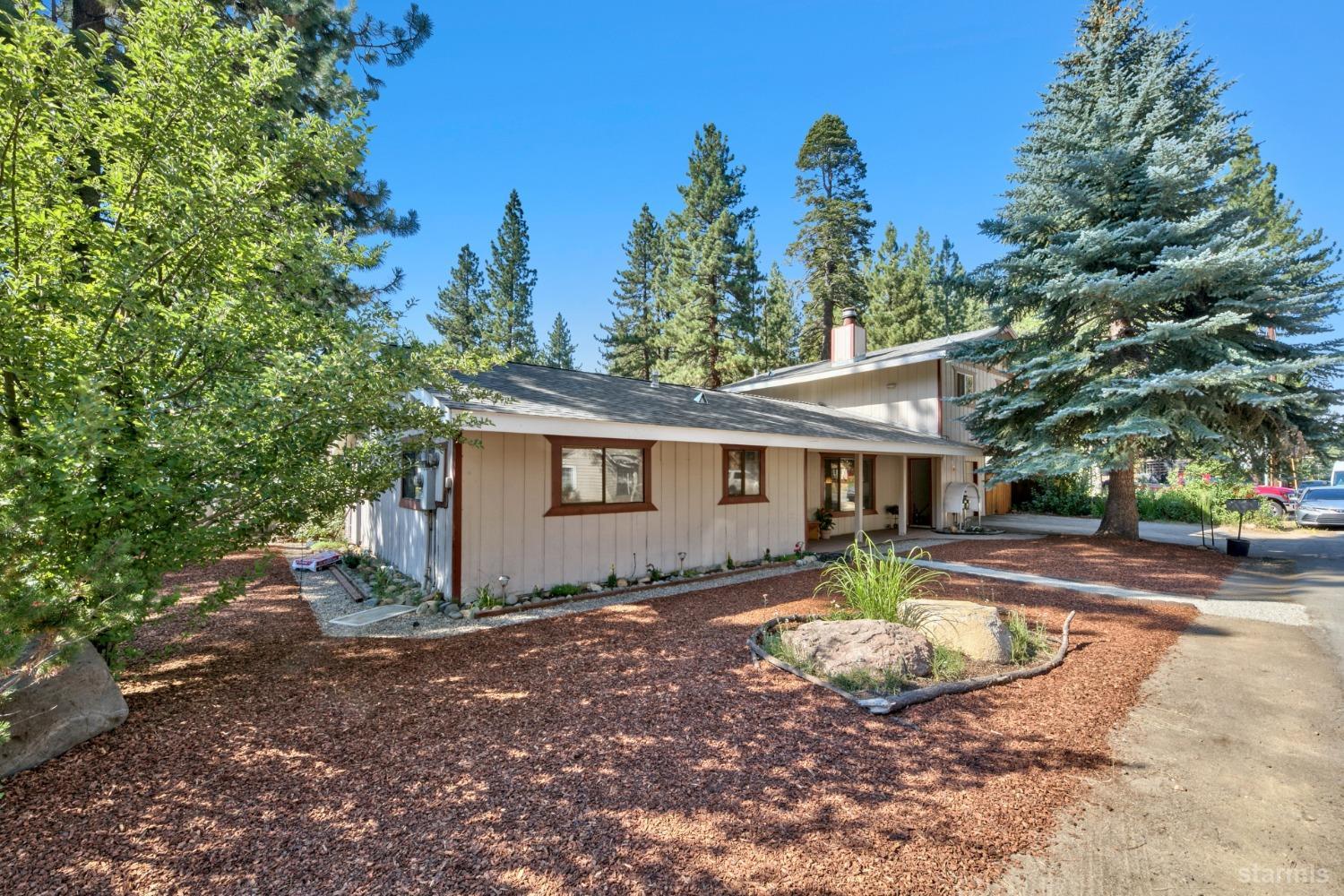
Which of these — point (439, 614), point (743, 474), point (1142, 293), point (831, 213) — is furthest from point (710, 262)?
point (439, 614)

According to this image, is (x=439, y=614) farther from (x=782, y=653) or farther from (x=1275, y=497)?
(x=1275, y=497)

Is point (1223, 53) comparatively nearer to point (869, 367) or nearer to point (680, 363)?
point (869, 367)

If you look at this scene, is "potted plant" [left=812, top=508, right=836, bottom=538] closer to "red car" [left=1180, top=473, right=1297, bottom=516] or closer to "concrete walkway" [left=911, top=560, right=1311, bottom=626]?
"concrete walkway" [left=911, top=560, right=1311, bottom=626]

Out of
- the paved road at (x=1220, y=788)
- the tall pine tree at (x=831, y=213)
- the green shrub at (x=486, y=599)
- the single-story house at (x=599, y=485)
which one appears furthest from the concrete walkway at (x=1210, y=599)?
the tall pine tree at (x=831, y=213)

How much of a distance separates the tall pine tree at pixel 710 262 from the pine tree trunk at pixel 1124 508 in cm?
1554

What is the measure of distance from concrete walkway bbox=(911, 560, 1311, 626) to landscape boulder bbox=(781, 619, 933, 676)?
15.6 feet

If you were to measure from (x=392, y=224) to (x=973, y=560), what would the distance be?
12.6m

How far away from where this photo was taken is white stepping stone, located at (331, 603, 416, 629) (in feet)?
20.5

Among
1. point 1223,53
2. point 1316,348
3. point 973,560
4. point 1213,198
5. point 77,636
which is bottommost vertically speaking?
point 973,560

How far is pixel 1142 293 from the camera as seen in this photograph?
34.1ft

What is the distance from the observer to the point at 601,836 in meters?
2.51

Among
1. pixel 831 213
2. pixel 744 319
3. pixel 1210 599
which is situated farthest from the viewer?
pixel 831 213

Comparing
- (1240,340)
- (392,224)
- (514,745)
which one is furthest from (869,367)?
(514,745)

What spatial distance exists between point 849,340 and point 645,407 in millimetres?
10163
